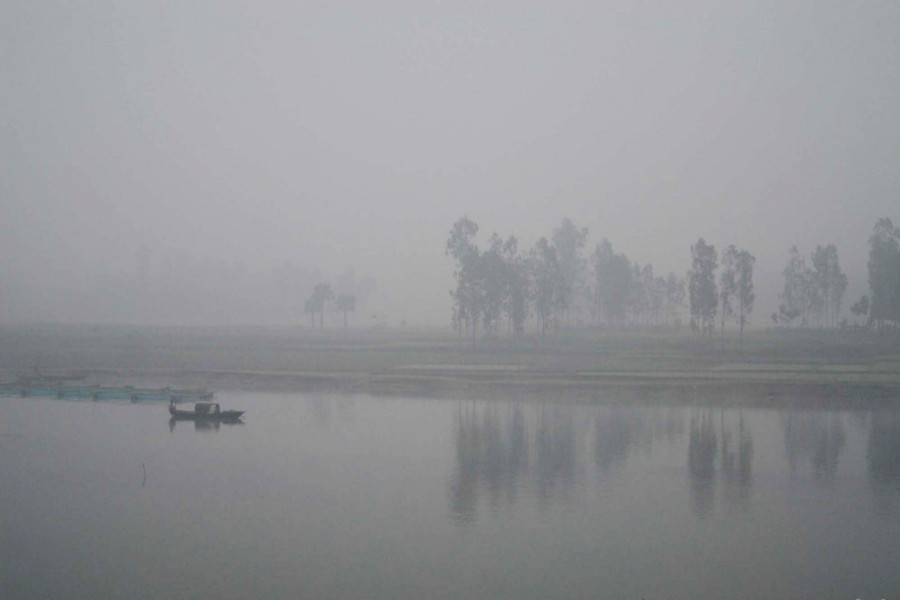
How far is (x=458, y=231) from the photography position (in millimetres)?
100375

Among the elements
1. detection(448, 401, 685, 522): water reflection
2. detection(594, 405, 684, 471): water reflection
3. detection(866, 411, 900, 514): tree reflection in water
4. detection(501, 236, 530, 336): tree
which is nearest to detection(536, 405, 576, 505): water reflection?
detection(448, 401, 685, 522): water reflection

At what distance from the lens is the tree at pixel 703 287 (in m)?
88.6

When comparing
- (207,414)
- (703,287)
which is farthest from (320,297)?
(207,414)

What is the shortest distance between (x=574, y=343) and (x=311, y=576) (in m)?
73.3

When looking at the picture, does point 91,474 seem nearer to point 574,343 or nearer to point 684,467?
point 684,467

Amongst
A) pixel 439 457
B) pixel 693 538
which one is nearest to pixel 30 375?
pixel 439 457

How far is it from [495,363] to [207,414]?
3397cm

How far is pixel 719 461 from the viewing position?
102 ft

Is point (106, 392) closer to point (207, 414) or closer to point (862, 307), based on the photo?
point (207, 414)

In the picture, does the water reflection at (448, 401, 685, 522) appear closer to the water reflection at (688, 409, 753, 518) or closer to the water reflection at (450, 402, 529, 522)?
the water reflection at (450, 402, 529, 522)

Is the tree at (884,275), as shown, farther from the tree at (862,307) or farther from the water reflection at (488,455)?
the water reflection at (488,455)

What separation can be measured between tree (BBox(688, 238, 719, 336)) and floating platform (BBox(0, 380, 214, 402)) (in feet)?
186

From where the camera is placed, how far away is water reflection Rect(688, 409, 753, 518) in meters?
25.7

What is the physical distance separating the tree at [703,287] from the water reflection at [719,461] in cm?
4861
